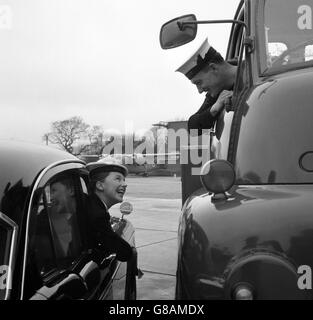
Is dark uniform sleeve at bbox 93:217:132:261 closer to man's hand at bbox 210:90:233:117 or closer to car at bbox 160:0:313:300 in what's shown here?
car at bbox 160:0:313:300

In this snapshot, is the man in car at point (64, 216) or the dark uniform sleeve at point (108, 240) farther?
the dark uniform sleeve at point (108, 240)

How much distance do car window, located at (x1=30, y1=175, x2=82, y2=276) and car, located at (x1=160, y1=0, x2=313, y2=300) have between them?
65 centimetres

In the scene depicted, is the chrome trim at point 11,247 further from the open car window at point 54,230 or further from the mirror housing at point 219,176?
the mirror housing at point 219,176

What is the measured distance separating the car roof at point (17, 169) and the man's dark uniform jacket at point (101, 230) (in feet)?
2.43

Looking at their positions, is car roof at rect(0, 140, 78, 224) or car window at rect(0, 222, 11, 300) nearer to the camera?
car window at rect(0, 222, 11, 300)

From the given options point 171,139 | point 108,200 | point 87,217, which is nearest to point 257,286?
point 87,217

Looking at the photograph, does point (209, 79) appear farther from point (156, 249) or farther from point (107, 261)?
point (156, 249)

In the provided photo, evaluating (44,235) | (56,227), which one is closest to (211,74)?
(56,227)

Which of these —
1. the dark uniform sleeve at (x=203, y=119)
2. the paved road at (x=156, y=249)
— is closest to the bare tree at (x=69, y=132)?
the paved road at (x=156, y=249)

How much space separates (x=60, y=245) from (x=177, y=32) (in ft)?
4.90

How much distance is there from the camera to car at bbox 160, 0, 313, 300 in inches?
76.6

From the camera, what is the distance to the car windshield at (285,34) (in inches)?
113

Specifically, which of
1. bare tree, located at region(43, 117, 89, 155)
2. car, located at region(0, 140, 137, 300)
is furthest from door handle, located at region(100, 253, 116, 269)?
bare tree, located at region(43, 117, 89, 155)

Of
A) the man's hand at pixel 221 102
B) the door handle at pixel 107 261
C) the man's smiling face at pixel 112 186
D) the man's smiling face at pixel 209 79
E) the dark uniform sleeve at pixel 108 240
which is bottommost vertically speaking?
the door handle at pixel 107 261
